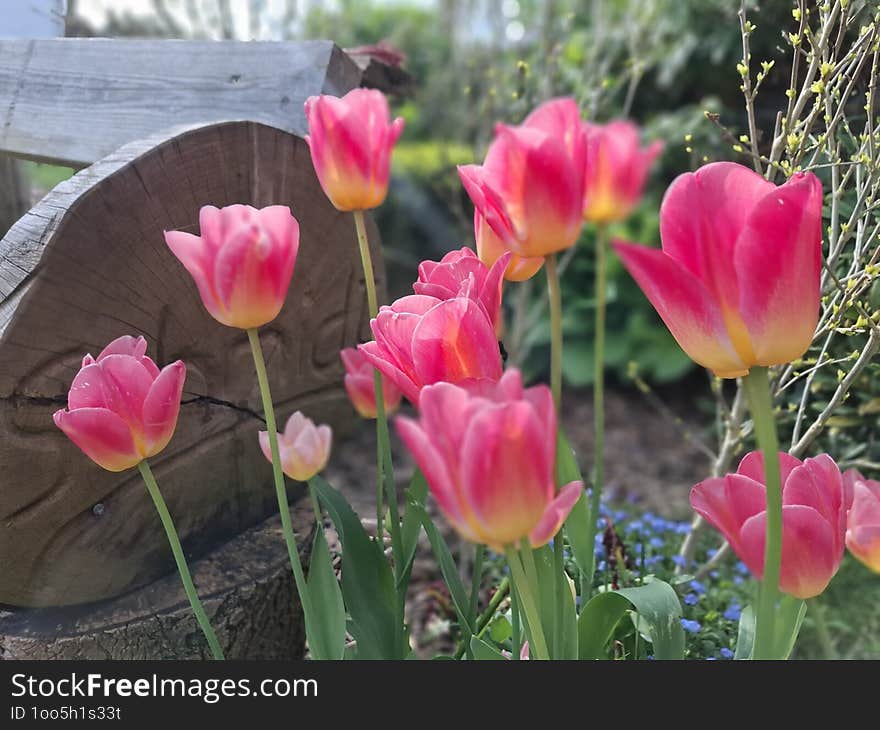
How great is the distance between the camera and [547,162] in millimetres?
709

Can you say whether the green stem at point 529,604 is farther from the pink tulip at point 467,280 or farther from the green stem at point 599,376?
the pink tulip at point 467,280

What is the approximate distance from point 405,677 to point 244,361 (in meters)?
0.86

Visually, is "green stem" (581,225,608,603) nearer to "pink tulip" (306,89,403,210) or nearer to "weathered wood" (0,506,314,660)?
"pink tulip" (306,89,403,210)

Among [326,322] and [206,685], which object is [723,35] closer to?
[326,322]

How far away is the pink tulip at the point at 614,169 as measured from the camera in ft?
2.17

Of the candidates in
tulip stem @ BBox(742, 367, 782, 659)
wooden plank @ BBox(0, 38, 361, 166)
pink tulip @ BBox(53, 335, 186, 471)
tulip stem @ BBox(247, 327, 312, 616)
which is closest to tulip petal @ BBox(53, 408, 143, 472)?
pink tulip @ BBox(53, 335, 186, 471)

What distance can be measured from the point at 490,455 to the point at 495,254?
15.4 inches

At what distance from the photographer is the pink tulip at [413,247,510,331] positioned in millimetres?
918

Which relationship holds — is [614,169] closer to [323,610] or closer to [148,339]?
[323,610]

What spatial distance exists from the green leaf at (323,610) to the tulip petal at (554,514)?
1.27 feet

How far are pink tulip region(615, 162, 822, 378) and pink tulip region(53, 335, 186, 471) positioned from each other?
21.5 inches

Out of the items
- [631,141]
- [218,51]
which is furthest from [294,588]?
[631,141]

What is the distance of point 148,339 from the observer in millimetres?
1408

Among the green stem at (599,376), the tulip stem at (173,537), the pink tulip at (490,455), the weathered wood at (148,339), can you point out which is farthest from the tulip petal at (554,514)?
the weathered wood at (148,339)
